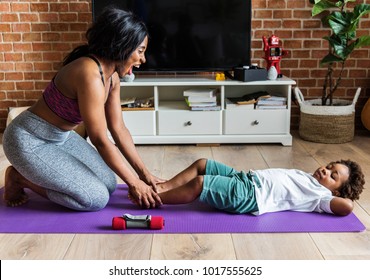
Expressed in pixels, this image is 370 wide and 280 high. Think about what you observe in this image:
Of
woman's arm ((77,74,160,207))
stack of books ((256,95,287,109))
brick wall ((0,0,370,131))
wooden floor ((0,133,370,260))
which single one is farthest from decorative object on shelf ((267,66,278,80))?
woman's arm ((77,74,160,207))

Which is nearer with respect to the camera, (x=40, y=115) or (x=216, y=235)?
(x=216, y=235)

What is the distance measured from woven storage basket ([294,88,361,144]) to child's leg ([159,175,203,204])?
1731mm

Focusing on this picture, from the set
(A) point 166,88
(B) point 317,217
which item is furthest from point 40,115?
(A) point 166,88

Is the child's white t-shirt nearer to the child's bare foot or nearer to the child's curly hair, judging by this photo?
the child's curly hair

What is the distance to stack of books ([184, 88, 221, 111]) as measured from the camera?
3.47 m

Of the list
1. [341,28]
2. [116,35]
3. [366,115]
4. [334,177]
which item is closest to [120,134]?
[116,35]

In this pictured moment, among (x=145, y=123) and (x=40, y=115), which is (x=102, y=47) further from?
(x=145, y=123)

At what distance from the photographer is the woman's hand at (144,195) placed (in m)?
2.00

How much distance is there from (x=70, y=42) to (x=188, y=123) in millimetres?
1158

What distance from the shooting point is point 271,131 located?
137 inches

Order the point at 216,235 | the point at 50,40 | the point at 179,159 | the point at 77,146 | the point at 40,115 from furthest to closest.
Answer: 1. the point at 50,40
2. the point at 179,159
3. the point at 77,146
4. the point at 40,115
5. the point at 216,235

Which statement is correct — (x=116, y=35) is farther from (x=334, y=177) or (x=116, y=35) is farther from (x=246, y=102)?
(x=246, y=102)

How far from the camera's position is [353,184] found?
213cm

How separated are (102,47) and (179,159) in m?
1.34
